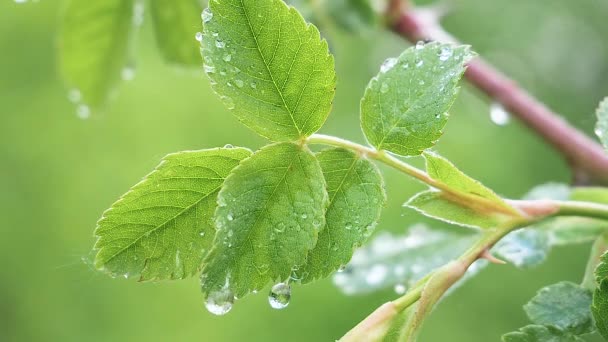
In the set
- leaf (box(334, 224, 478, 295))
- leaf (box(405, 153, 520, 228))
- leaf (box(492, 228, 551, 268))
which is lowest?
leaf (box(334, 224, 478, 295))

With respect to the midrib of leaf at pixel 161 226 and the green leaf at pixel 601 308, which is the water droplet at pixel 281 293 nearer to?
the midrib of leaf at pixel 161 226

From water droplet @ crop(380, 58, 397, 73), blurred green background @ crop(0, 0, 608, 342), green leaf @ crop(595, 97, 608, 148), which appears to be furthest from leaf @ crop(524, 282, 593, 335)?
blurred green background @ crop(0, 0, 608, 342)

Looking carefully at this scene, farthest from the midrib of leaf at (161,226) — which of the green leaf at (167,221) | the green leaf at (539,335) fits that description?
the green leaf at (539,335)

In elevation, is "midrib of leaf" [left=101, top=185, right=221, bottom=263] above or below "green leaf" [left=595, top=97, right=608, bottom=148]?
below

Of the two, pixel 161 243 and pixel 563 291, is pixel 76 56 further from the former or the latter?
pixel 563 291

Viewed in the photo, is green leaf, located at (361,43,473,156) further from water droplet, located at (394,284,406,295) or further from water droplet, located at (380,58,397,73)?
water droplet, located at (394,284,406,295)

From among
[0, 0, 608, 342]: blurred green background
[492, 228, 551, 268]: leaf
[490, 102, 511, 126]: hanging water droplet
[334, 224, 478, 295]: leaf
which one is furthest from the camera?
[0, 0, 608, 342]: blurred green background

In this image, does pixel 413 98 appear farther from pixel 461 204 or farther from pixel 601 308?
pixel 601 308
